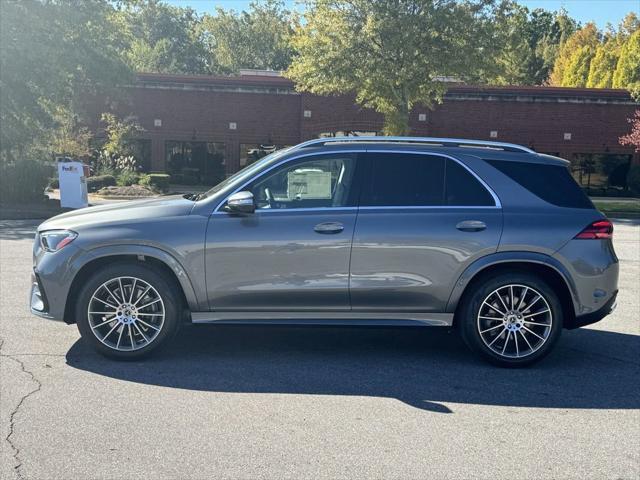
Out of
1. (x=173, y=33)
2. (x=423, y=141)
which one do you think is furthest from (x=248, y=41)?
(x=423, y=141)

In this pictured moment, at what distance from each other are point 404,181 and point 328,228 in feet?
2.64

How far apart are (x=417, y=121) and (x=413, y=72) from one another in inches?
379

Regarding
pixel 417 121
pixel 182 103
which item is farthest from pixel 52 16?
pixel 417 121

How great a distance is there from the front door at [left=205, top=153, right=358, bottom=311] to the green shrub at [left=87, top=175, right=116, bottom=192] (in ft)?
76.6

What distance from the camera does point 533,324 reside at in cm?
536

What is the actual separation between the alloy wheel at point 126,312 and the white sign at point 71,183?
15.3 meters

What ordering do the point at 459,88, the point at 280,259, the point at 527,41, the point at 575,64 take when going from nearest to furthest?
the point at 280,259 < the point at 459,88 < the point at 575,64 < the point at 527,41

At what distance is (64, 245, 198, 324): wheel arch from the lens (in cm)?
520

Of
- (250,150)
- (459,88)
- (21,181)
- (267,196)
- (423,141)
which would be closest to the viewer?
(267,196)

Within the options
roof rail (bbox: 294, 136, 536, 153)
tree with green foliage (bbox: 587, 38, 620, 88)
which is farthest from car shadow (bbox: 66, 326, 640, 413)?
tree with green foliage (bbox: 587, 38, 620, 88)

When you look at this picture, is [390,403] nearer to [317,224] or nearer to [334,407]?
[334,407]

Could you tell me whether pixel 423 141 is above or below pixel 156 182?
above

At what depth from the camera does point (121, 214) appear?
5344 millimetres

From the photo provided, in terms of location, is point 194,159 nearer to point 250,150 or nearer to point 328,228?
point 250,150
